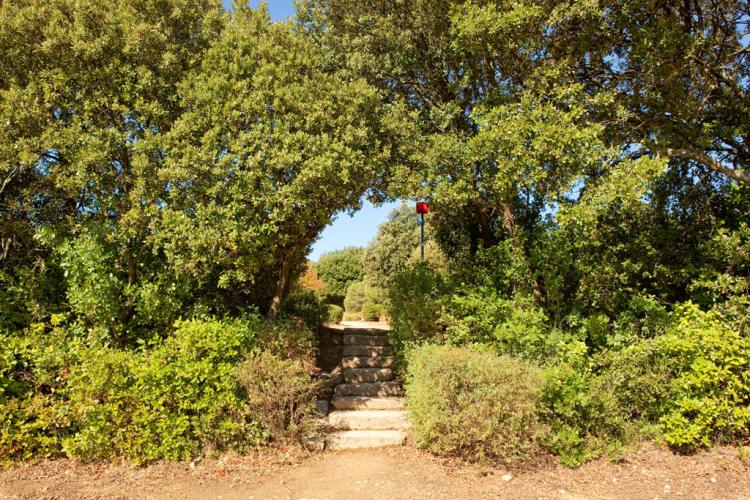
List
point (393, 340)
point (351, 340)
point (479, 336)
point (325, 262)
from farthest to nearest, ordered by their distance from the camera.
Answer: point (325, 262) < point (351, 340) < point (393, 340) < point (479, 336)

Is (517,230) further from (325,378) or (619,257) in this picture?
(325,378)

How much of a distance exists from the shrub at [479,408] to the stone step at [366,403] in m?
1.42

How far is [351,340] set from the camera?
29.3 feet

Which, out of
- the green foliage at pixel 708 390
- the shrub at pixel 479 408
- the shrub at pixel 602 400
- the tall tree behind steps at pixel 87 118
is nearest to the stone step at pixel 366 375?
the shrub at pixel 479 408

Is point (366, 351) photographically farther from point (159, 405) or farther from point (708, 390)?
point (708, 390)

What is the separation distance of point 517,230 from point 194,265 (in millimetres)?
5089

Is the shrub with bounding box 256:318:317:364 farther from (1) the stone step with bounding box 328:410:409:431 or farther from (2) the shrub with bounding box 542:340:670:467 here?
(2) the shrub with bounding box 542:340:670:467

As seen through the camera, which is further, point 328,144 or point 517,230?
point 517,230

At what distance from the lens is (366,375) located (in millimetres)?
7500

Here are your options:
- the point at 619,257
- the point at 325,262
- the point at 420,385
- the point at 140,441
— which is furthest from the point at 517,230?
the point at 325,262

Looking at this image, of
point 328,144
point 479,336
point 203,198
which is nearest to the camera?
point 203,198

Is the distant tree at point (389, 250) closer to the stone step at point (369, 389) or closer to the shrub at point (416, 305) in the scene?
the shrub at point (416, 305)

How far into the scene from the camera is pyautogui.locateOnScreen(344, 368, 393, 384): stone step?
745cm

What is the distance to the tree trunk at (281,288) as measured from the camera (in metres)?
7.67
